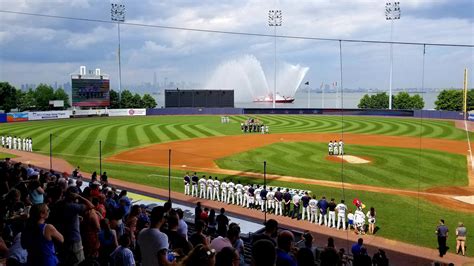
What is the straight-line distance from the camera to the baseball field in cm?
1659

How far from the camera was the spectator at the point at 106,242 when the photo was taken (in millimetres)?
6488

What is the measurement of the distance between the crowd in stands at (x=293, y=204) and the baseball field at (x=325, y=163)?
86 cm

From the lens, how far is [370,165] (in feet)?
83.1

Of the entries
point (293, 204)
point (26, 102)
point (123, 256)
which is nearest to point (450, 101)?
point (293, 204)

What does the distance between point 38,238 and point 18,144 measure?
31797 millimetres

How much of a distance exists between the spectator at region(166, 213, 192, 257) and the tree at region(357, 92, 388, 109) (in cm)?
8163

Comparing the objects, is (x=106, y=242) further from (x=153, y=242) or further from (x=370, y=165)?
(x=370, y=165)

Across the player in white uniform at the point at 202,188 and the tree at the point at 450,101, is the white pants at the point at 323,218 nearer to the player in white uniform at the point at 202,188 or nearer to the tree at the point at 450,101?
the player in white uniform at the point at 202,188

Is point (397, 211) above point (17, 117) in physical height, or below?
below

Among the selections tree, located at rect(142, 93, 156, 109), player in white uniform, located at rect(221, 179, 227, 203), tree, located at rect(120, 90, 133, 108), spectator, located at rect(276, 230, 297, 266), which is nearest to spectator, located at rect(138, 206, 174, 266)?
spectator, located at rect(276, 230, 297, 266)

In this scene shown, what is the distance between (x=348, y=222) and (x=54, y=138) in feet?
108

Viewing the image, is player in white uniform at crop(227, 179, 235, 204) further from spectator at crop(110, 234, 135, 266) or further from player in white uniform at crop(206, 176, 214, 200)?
spectator at crop(110, 234, 135, 266)

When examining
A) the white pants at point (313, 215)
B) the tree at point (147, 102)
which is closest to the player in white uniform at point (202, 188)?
the white pants at point (313, 215)

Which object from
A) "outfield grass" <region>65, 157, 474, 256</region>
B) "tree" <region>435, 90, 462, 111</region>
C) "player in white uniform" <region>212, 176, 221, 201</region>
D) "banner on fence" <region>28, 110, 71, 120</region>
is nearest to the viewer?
"outfield grass" <region>65, 157, 474, 256</region>
